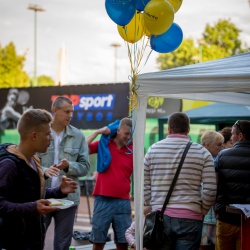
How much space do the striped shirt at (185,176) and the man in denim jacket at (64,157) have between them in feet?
3.11

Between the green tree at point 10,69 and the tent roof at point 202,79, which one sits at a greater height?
the green tree at point 10,69

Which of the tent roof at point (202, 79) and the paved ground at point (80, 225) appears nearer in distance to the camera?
the tent roof at point (202, 79)

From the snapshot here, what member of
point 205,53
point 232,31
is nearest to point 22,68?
point 205,53

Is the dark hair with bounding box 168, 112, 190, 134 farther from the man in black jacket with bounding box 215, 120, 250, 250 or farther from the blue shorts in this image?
the blue shorts

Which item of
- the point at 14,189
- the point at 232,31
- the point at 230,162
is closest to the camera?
the point at 14,189

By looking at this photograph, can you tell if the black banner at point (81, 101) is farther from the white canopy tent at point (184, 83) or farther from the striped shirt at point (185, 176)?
the striped shirt at point (185, 176)

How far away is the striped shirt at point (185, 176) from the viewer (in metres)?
4.59

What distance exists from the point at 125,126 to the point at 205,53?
88.9 ft

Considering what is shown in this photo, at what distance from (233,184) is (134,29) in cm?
182

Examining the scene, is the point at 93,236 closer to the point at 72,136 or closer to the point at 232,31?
the point at 72,136

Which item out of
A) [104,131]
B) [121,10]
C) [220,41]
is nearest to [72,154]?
[104,131]

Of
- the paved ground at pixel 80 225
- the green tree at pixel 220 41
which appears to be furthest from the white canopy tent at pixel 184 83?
the green tree at pixel 220 41

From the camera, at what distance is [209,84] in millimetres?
4461

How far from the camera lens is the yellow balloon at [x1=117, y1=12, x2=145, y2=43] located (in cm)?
512
